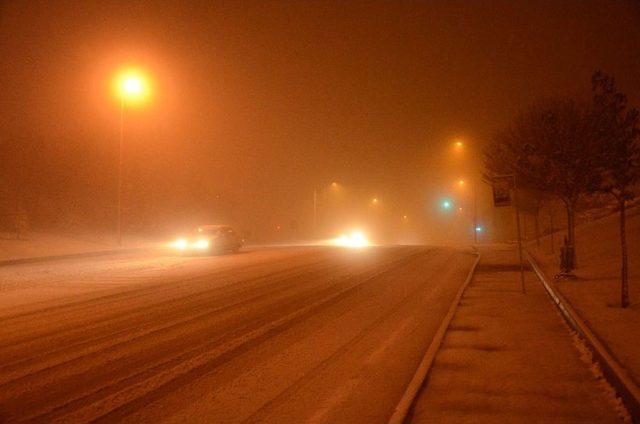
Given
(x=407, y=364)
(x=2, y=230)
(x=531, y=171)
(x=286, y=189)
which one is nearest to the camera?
(x=407, y=364)

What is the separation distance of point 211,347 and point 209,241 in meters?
22.0

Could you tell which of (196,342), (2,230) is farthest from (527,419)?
(2,230)

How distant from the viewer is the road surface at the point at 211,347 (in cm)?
577

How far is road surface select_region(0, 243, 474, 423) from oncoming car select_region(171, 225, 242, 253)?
12.5m

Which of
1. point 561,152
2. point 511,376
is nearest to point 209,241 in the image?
point 561,152

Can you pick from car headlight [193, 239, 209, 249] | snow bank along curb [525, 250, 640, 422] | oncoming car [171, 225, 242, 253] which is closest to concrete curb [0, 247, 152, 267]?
oncoming car [171, 225, 242, 253]

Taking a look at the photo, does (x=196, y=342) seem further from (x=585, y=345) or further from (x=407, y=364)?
(x=585, y=345)

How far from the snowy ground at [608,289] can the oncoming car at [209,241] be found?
55.4 ft

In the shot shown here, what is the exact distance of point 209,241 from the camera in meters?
29.9

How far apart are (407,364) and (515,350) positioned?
1.77 metres

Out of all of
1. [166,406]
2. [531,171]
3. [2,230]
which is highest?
[531,171]

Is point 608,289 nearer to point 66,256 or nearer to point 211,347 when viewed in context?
point 211,347

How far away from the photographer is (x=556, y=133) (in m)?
19.1

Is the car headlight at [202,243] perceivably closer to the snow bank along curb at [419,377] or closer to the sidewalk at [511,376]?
the sidewalk at [511,376]
